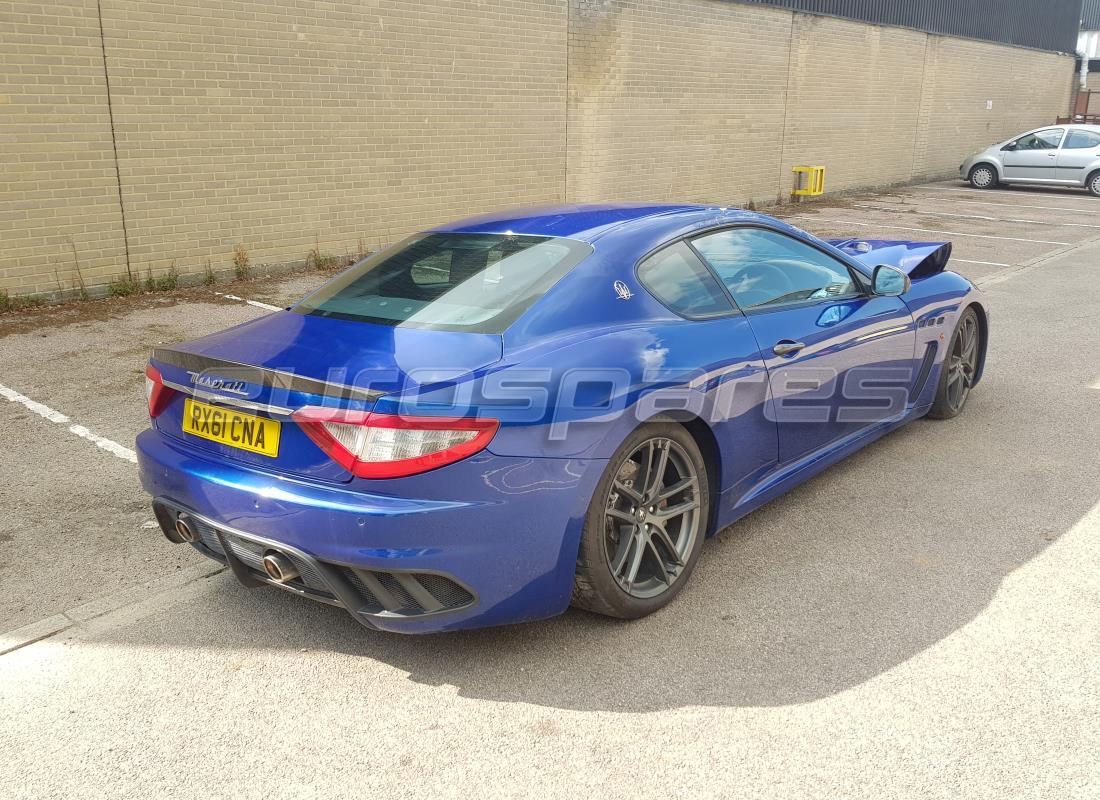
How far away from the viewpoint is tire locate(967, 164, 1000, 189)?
22000 millimetres

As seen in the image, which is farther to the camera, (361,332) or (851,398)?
(851,398)

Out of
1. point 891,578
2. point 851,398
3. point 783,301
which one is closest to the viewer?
point 891,578

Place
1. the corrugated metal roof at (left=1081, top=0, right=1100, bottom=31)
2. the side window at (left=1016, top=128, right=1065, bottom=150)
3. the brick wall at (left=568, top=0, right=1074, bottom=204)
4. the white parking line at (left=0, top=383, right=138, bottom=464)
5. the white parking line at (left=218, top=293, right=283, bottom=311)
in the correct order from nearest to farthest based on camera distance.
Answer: the white parking line at (left=0, top=383, right=138, bottom=464) < the white parking line at (left=218, top=293, right=283, bottom=311) < the brick wall at (left=568, top=0, right=1074, bottom=204) < the side window at (left=1016, top=128, right=1065, bottom=150) < the corrugated metal roof at (left=1081, top=0, right=1100, bottom=31)

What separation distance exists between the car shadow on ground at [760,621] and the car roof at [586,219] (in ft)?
4.48

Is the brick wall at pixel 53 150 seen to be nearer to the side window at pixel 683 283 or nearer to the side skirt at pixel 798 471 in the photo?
the side window at pixel 683 283

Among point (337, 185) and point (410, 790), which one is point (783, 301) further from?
point (337, 185)

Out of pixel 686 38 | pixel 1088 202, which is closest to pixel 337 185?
pixel 686 38

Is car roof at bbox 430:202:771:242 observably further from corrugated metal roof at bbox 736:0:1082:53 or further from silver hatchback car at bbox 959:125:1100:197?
silver hatchback car at bbox 959:125:1100:197

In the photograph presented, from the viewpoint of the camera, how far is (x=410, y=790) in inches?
101

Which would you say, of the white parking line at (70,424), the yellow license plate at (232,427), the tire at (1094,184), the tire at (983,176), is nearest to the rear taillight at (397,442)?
the yellow license plate at (232,427)

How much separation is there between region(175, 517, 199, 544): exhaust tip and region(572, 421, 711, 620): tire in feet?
4.30

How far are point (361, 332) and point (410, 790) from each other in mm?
1480

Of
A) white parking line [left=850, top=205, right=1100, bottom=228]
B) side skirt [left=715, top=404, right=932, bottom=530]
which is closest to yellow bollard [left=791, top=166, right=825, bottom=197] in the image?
white parking line [left=850, top=205, right=1100, bottom=228]

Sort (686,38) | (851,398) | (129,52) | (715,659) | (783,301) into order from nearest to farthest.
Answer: (715,659)
(783,301)
(851,398)
(129,52)
(686,38)
